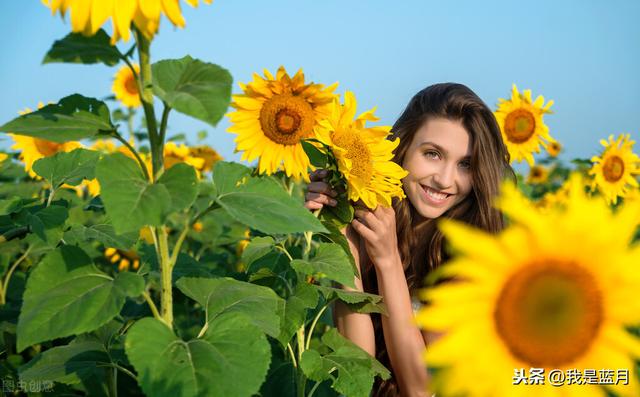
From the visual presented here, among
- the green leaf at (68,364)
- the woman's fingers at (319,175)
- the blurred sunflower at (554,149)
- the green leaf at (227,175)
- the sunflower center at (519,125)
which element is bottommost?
the green leaf at (68,364)

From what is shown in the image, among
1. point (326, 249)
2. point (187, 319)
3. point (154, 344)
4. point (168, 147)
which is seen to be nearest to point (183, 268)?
point (326, 249)

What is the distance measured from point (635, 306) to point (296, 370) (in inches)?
55.7

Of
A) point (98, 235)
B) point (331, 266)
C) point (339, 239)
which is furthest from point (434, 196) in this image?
point (98, 235)

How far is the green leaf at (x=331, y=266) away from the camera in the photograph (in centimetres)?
191

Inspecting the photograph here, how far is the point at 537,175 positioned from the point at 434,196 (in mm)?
6425

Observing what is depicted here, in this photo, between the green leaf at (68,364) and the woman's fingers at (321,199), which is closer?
the green leaf at (68,364)

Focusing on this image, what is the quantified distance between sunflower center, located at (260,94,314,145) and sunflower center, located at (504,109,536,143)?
3313mm

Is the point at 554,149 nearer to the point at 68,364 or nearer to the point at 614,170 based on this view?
the point at 614,170

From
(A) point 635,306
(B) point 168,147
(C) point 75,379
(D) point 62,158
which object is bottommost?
(C) point 75,379

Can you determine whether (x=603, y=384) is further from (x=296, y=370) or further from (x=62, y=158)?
(x=62, y=158)

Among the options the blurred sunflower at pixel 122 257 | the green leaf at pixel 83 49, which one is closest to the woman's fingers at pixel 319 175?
the green leaf at pixel 83 49

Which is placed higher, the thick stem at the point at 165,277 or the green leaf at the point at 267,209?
the green leaf at the point at 267,209

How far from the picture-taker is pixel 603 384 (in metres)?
0.90

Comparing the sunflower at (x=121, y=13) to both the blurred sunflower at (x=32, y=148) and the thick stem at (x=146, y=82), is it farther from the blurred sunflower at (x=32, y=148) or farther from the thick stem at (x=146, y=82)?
the blurred sunflower at (x=32, y=148)
